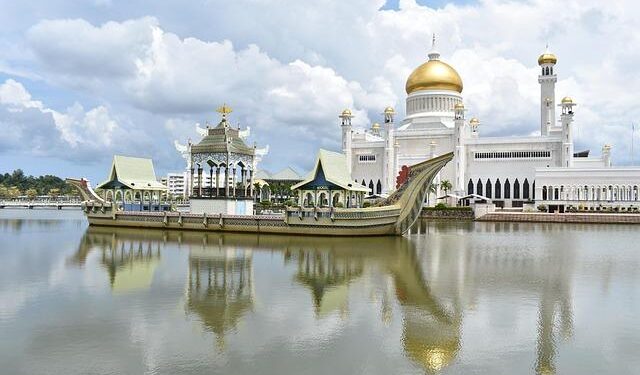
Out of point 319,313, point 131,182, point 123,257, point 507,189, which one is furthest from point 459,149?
point 319,313

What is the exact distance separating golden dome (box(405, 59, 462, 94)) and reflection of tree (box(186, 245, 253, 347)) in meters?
51.6

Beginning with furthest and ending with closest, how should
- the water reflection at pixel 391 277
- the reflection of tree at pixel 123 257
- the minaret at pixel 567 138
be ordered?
the minaret at pixel 567 138 → the reflection of tree at pixel 123 257 → the water reflection at pixel 391 277

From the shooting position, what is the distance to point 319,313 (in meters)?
11.3

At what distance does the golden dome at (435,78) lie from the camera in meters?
67.7

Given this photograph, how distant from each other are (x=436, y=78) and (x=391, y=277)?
183 feet

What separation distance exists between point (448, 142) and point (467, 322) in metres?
55.5

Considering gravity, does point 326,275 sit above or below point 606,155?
below

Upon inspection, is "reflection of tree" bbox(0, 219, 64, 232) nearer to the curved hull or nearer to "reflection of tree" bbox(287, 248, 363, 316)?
the curved hull

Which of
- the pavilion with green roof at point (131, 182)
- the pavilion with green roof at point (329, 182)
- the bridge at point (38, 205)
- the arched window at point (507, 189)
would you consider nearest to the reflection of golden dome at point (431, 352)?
the pavilion with green roof at point (329, 182)

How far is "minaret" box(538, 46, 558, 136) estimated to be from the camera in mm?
64562

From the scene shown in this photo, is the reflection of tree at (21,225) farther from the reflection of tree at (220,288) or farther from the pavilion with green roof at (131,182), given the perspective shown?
the reflection of tree at (220,288)

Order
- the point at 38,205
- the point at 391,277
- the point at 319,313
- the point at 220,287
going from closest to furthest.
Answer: the point at 319,313, the point at 220,287, the point at 391,277, the point at 38,205

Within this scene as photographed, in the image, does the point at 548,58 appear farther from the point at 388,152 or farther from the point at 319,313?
the point at 319,313

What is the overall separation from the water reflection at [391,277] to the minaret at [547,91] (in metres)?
43.0
